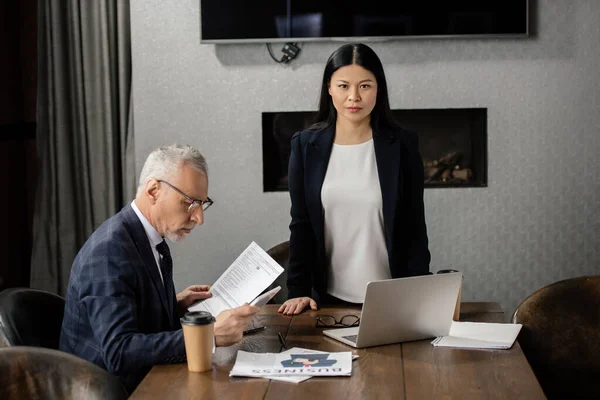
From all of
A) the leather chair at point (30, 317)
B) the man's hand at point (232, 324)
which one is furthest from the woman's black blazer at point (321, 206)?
the leather chair at point (30, 317)

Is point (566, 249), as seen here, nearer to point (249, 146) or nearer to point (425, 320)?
point (249, 146)

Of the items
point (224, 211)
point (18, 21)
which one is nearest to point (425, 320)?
point (224, 211)

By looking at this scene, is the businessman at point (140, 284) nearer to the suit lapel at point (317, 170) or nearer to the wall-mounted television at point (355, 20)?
the suit lapel at point (317, 170)

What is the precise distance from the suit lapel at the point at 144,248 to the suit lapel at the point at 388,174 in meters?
0.68

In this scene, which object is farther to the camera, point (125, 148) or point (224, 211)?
point (125, 148)

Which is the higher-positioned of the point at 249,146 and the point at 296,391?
the point at 249,146

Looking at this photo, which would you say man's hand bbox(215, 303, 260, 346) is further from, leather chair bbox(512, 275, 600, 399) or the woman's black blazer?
leather chair bbox(512, 275, 600, 399)

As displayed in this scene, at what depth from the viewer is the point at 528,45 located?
3.81m

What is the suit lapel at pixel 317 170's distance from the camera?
7.79ft

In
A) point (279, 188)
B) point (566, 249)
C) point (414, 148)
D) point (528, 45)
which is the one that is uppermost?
point (528, 45)

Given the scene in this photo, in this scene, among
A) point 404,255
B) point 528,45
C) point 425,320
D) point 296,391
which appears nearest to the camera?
point 296,391

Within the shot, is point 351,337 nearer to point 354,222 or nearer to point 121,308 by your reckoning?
point 354,222

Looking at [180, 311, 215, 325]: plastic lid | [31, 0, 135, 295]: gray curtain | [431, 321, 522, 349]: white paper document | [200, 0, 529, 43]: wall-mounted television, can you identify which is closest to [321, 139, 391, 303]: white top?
[431, 321, 522, 349]: white paper document

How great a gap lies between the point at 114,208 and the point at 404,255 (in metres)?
2.38
